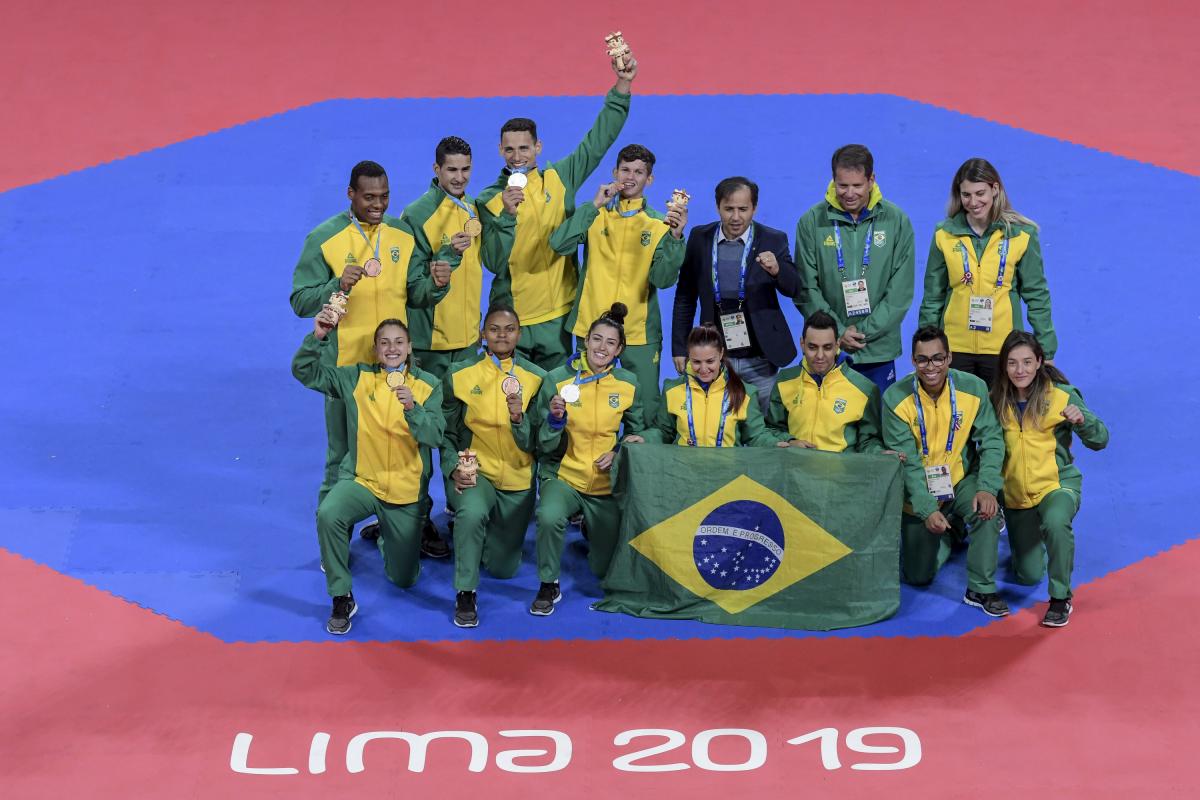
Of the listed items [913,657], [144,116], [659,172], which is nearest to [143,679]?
[913,657]

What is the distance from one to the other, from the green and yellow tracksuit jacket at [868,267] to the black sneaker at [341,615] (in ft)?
10.0

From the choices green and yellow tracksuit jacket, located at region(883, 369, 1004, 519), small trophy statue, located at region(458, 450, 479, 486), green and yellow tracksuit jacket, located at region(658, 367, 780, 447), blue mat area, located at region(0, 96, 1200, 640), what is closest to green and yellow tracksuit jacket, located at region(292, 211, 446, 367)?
small trophy statue, located at region(458, 450, 479, 486)

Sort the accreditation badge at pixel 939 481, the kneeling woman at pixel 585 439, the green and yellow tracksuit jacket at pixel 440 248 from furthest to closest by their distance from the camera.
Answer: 1. the green and yellow tracksuit jacket at pixel 440 248
2. the kneeling woman at pixel 585 439
3. the accreditation badge at pixel 939 481

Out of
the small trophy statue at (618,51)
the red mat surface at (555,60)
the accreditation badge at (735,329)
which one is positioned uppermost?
the red mat surface at (555,60)

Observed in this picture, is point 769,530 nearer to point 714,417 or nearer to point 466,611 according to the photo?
point 714,417

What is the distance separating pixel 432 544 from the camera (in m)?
9.80

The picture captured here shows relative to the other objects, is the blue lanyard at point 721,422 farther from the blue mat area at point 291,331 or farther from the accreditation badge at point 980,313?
the accreditation badge at point 980,313

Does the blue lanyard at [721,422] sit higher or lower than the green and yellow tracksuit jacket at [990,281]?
lower

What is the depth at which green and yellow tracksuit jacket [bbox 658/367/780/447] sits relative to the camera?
9.21 meters

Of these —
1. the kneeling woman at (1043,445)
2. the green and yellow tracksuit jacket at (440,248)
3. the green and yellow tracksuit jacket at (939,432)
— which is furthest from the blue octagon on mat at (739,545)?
the green and yellow tracksuit jacket at (440,248)

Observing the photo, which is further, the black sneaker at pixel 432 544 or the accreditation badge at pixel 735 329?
the black sneaker at pixel 432 544

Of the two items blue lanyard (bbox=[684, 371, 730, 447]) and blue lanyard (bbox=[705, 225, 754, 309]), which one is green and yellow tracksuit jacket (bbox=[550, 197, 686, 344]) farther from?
blue lanyard (bbox=[684, 371, 730, 447])

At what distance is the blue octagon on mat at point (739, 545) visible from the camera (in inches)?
355

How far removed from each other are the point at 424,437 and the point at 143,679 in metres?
1.93
